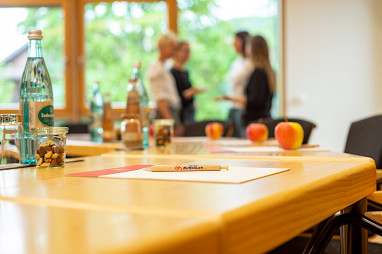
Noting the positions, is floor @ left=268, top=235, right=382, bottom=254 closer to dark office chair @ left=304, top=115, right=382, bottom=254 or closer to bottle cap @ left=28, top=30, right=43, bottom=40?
dark office chair @ left=304, top=115, right=382, bottom=254

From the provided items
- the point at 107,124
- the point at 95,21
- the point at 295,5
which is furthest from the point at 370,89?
the point at 107,124

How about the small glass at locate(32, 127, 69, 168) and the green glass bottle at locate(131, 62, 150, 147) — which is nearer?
the small glass at locate(32, 127, 69, 168)

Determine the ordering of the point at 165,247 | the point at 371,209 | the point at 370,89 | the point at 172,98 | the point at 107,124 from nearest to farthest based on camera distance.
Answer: the point at 165,247, the point at 371,209, the point at 107,124, the point at 172,98, the point at 370,89

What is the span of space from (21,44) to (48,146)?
13.3ft

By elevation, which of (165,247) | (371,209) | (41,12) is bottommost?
(371,209)

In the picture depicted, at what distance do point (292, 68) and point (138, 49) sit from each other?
1555 mm

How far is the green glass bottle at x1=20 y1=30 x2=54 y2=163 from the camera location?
1179 mm

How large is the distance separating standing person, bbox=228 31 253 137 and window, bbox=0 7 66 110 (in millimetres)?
1735

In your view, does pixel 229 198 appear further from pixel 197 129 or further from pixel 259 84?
pixel 259 84

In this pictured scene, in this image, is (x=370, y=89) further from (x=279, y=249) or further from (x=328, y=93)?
(x=279, y=249)

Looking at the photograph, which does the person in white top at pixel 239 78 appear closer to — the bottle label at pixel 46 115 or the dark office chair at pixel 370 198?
the dark office chair at pixel 370 198

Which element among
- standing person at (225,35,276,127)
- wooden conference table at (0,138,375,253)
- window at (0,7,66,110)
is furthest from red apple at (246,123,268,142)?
window at (0,7,66,110)

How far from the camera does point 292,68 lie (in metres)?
4.97

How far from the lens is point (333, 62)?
15.9 feet
